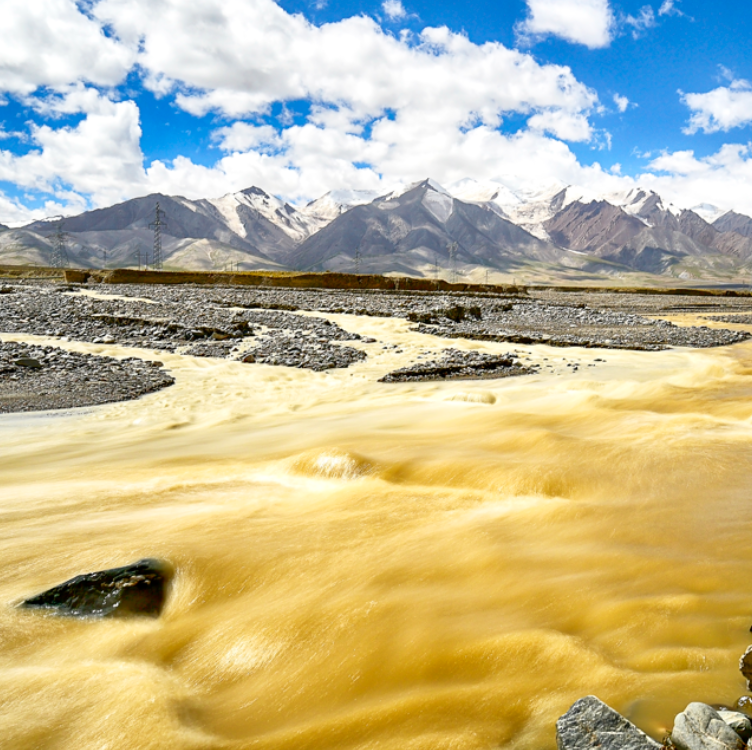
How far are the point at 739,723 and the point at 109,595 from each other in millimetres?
4701

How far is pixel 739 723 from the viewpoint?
9.82ft

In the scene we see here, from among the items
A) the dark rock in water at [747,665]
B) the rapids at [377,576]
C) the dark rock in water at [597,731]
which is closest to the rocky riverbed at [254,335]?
the rapids at [377,576]

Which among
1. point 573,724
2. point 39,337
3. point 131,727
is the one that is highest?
point 39,337

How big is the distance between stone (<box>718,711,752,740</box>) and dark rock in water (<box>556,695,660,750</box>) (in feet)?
1.40

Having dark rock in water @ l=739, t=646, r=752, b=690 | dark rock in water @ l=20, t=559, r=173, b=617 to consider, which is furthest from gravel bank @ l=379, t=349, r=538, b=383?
dark rock in water @ l=739, t=646, r=752, b=690

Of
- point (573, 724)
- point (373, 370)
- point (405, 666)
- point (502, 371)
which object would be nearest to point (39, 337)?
point (373, 370)

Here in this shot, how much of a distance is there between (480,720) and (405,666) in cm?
73

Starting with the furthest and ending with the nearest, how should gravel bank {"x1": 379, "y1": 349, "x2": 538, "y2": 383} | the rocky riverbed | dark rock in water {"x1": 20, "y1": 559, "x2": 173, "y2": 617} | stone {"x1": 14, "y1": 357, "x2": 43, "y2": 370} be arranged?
gravel bank {"x1": 379, "y1": 349, "x2": 538, "y2": 383} → stone {"x1": 14, "y1": 357, "x2": 43, "y2": 370} → the rocky riverbed → dark rock in water {"x1": 20, "y1": 559, "x2": 173, "y2": 617}

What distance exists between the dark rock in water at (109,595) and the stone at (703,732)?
3.98 meters

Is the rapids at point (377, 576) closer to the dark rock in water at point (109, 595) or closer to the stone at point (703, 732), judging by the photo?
the dark rock in water at point (109, 595)

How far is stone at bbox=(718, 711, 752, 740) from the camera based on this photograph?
2.95 m

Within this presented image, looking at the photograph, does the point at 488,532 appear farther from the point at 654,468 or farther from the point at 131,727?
the point at 131,727

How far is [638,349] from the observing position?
880 inches

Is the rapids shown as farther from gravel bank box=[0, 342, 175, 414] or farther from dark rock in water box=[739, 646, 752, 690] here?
gravel bank box=[0, 342, 175, 414]
